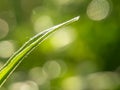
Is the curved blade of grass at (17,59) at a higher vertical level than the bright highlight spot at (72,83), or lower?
lower

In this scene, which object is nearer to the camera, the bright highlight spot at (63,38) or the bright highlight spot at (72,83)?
the bright highlight spot at (72,83)

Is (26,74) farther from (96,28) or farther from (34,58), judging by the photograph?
(96,28)

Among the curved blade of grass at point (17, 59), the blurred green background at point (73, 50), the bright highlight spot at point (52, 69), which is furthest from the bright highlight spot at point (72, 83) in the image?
the curved blade of grass at point (17, 59)

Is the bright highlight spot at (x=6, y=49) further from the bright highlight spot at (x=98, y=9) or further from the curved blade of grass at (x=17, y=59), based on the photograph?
the curved blade of grass at (x=17, y=59)

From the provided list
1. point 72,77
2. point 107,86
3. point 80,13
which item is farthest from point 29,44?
point 80,13

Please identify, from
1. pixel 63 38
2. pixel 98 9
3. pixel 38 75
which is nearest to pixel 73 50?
pixel 63 38

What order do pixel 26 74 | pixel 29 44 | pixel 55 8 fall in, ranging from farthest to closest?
pixel 55 8 → pixel 26 74 → pixel 29 44

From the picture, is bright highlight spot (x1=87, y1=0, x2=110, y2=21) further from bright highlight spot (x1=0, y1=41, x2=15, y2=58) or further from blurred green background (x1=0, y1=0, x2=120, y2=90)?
bright highlight spot (x1=0, y1=41, x2=15, y2=58)

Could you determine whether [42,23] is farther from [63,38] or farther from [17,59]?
[17,59]
